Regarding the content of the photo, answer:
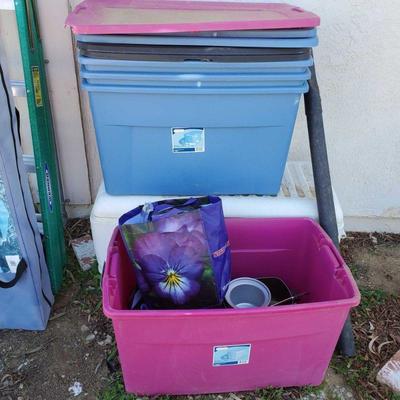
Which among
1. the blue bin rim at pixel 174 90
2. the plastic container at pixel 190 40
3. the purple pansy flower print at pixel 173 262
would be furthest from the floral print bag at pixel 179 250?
the plastic container at pixel 190 40

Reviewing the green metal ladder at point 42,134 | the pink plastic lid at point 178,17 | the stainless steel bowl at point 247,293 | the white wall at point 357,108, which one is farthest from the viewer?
the white wall at point 357,108

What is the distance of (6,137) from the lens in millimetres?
1260

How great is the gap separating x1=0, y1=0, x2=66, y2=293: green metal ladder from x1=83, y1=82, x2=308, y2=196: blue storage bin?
27 cm

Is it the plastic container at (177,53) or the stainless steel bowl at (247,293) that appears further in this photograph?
the stainless steel bowl at (247,293)

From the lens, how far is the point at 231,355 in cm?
→ 123

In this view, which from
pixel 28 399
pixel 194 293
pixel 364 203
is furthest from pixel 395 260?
pixel 28 399

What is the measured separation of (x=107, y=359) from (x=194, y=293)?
399mm

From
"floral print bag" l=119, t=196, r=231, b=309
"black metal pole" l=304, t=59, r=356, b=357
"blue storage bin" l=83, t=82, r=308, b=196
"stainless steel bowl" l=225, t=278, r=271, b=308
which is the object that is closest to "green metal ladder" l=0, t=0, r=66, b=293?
"blue storage bin" l=83, t=82, r=308, b=196

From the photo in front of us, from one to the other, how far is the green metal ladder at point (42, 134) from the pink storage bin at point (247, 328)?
348 mm

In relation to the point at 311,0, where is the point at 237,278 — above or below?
below

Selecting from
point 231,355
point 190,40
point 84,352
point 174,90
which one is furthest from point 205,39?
point 84,352

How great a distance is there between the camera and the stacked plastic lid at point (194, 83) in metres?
1.13

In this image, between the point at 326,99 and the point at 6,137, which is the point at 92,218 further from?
the point at 326,99

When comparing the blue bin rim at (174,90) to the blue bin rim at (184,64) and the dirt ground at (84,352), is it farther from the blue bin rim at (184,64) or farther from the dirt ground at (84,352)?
the dirt ground at (84,352)
